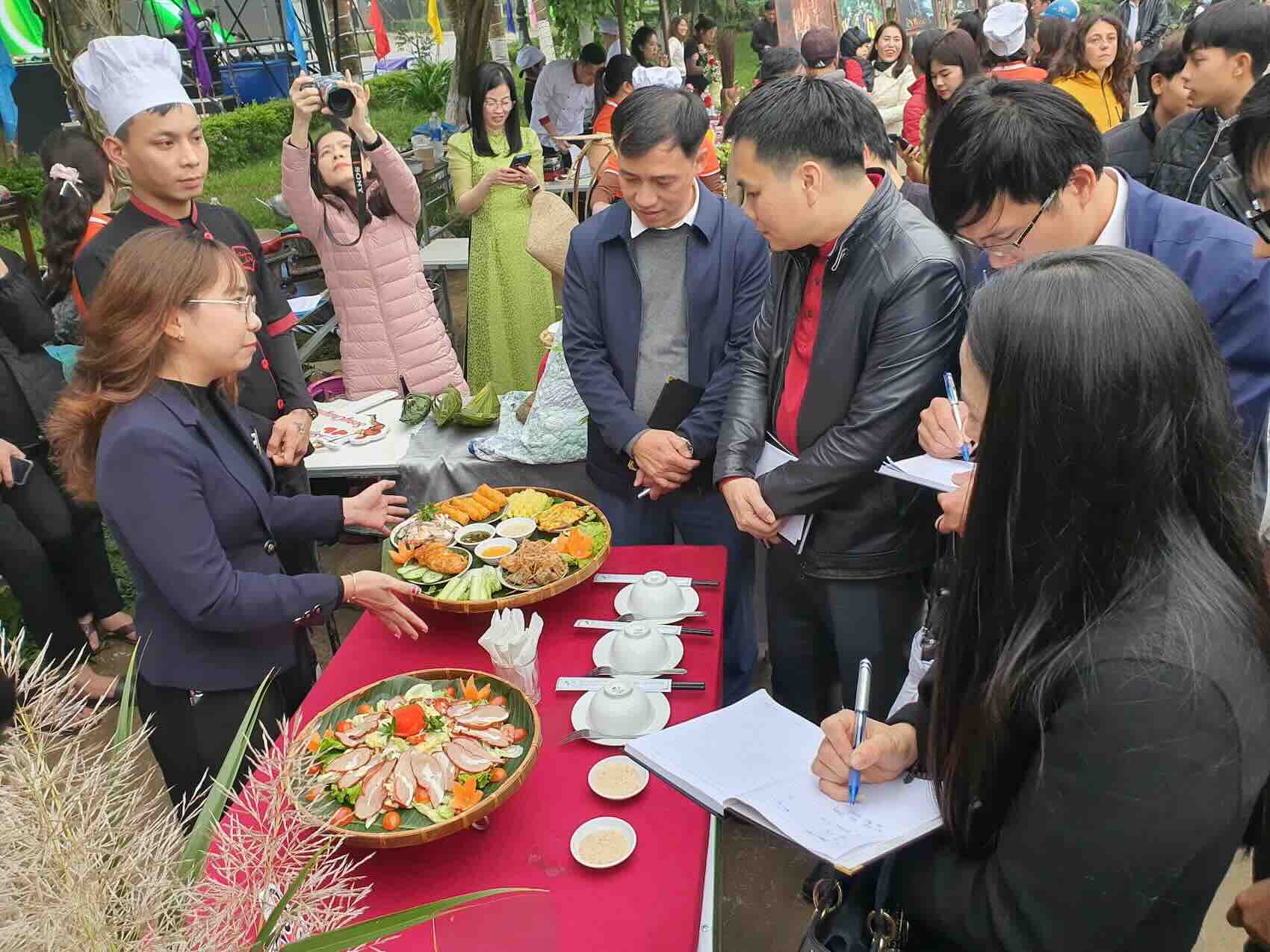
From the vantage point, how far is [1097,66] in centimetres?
498

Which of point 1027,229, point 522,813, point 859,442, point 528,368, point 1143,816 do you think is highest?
point 1027,229

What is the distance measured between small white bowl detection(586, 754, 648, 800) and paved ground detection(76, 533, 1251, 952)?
670 mm

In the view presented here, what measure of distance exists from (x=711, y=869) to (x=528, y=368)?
9.64 ft

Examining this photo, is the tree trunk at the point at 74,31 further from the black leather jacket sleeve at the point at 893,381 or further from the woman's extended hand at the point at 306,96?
the black leather jacket sleeve at the point at 893,381

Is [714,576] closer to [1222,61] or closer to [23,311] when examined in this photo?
[23,311]

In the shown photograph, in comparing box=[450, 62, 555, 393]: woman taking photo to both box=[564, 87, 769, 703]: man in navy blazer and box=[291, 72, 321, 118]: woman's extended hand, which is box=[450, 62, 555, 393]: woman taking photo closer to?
box=[291, 72, 321, 118]: woman's extended hand

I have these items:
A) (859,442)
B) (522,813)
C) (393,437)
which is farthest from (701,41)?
(522,813)

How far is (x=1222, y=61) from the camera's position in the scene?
3.19m

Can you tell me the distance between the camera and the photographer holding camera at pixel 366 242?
340 cm

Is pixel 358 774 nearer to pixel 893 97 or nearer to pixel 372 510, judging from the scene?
pixel 372 510

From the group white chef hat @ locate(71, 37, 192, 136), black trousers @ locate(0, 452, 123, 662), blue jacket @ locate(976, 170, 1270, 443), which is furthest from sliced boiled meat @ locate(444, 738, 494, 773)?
white chef hat @ locate(71, 37, 192, 136)

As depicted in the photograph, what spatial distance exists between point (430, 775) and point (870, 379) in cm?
129

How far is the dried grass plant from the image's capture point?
62 cm

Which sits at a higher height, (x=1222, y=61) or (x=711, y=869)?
(x=1222, y=61)
